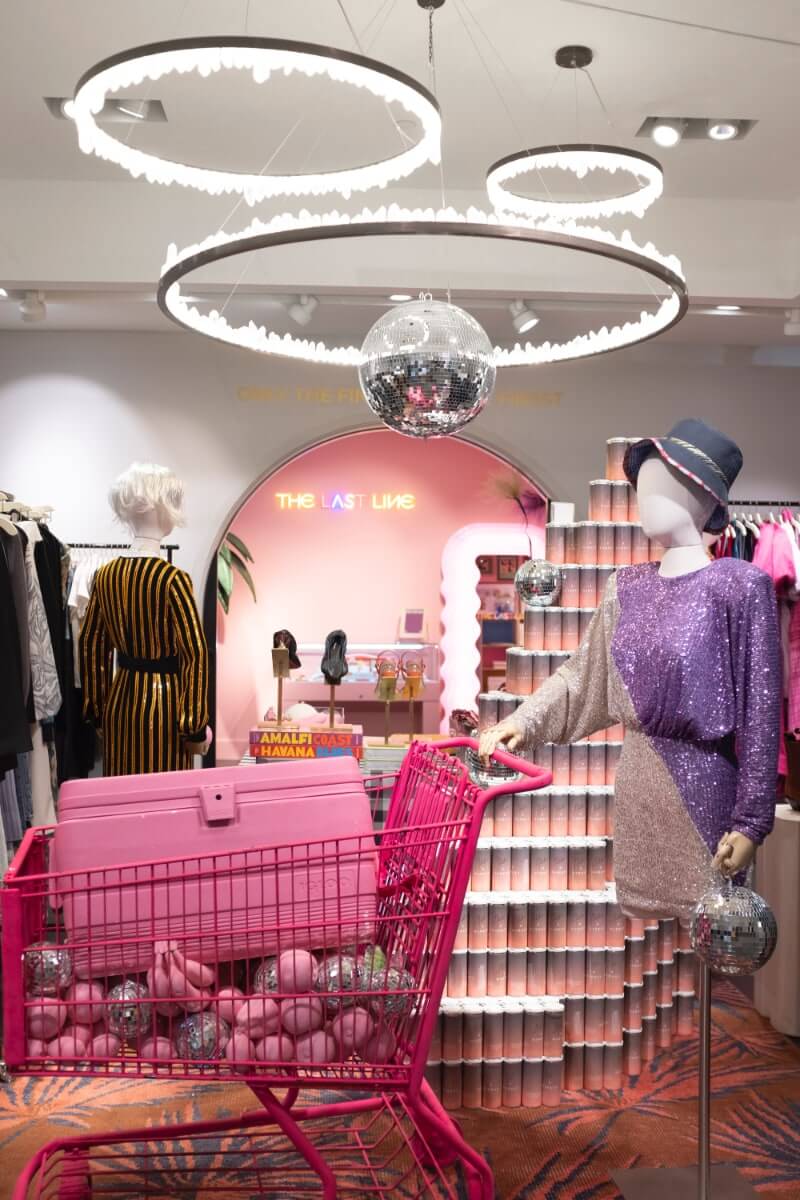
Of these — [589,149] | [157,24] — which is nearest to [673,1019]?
[589,149]

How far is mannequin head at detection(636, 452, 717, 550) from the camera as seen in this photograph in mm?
2566

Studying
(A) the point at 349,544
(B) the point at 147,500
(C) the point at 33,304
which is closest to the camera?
(B) the point at 147,500

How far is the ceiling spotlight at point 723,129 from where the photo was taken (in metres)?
4.58

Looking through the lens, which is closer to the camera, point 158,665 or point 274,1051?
point 274,1051

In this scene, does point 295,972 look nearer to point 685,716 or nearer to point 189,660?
point 685,716

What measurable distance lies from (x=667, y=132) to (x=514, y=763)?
3262 millimetres

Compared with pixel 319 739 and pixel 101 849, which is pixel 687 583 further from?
pixel 319 739

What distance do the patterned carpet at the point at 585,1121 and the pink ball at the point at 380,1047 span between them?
763 millimetres

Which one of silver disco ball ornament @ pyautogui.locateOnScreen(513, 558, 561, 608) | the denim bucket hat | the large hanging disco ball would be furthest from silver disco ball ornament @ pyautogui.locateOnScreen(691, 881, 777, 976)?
silver disco ball ornament @ pyautogui.locateOnScreen(513, 558, 561, 608)

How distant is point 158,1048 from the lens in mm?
2150

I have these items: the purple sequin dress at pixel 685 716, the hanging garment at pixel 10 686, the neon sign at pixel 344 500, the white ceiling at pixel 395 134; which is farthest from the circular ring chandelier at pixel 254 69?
the neon sign at pixel 344 500

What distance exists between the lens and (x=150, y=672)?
12.8 ft

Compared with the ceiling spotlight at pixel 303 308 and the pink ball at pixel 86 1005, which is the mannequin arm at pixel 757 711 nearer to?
the pink ball at pixel 86 1005

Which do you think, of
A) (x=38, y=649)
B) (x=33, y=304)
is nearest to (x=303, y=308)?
(x=33, y=304)
